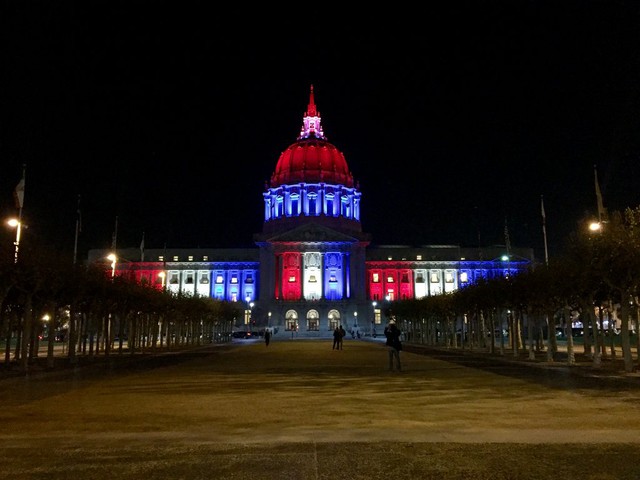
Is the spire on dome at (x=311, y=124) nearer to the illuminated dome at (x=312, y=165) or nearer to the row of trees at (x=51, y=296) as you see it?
the illuminated dome at (x=312, y=165)

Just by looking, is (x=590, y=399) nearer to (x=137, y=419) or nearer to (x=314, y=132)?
(x=137, y=419)

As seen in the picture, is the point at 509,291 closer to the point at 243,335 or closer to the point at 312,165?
the point at 243,335

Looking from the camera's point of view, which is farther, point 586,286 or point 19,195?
point 19,195

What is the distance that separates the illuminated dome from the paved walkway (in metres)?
125

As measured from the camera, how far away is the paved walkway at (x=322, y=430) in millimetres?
9352

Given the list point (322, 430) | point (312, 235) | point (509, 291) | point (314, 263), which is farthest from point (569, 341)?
point (314, 263)

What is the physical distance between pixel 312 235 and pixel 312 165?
24.6 m

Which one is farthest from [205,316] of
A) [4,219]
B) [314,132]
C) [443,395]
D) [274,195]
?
[314,132]

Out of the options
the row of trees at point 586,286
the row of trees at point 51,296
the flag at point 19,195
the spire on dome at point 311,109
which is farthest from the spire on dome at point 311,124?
the flag at point 19,195

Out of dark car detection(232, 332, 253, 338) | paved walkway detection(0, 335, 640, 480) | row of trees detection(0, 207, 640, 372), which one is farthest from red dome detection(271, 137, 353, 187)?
paved walkway detection(0, 335, 640, 480)

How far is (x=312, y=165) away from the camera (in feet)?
486

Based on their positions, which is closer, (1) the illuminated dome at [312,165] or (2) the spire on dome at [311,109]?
(1) the illuminated dome at [312,165]

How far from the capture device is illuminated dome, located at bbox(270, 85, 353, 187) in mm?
146375

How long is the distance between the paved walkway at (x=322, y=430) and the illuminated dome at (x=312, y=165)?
4923 inches
